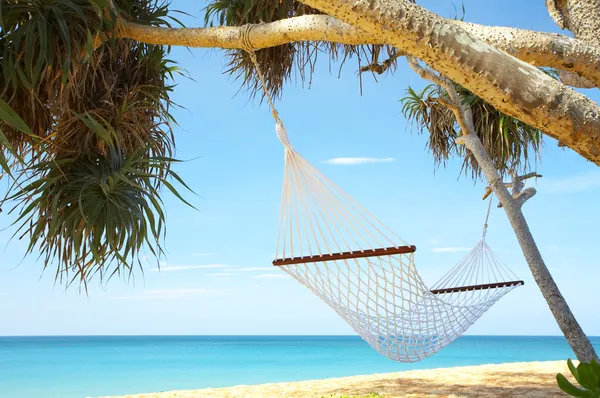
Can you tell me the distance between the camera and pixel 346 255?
8.16ft

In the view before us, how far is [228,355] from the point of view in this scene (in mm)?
16922

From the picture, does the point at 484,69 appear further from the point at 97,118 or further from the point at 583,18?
the point at 97,118

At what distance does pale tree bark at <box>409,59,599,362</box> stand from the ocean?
950cm

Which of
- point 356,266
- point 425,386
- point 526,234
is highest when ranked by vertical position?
point 526,234

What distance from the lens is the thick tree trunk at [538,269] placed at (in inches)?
127

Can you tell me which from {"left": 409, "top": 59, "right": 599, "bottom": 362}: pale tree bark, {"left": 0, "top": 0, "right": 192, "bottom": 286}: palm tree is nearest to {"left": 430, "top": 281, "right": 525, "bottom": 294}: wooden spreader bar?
{"left": 409, "top": 59, "right": 599, "bottom": 362}: pale tree bark

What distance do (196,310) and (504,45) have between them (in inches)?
574

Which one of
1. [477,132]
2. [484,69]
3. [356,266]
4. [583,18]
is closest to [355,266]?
[356,266]

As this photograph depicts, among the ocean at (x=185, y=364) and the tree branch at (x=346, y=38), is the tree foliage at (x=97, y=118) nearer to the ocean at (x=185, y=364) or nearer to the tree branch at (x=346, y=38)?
the tree branch at (x=346, y=38)

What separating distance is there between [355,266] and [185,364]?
535 inches

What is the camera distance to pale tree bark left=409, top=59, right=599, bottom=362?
325cm

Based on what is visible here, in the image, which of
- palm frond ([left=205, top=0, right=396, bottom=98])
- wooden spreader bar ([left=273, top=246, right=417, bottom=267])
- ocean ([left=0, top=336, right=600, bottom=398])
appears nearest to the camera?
wooden spreader bar ([left=273, top=246, right=417, bottom=267])

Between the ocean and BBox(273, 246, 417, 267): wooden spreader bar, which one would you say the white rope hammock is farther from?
the ocean

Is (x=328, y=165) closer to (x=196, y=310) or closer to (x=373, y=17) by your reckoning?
(x=196, y=310)
